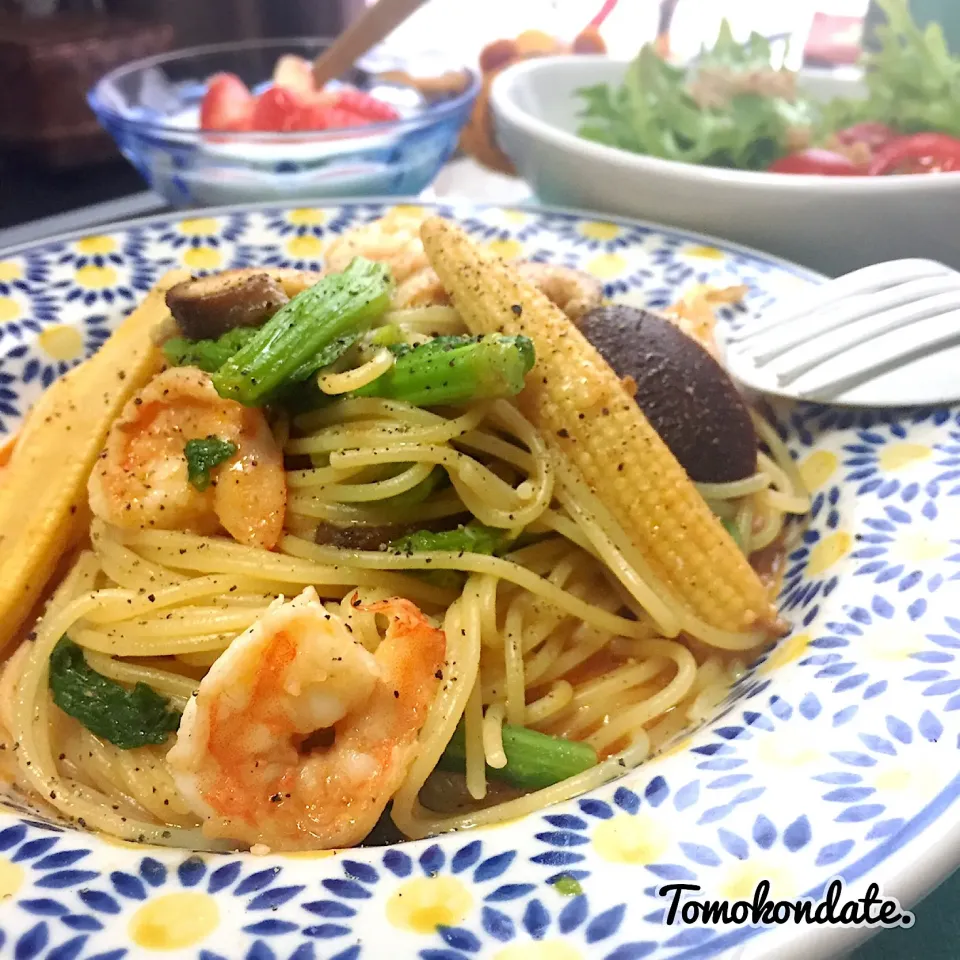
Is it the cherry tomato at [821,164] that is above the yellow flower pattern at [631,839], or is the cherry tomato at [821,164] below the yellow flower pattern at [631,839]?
above

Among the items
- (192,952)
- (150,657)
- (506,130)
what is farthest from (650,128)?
(192,952)

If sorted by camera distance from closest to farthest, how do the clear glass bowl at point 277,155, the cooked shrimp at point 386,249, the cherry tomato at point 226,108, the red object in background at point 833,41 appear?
the cooked shrimp at point 386,249 → the clear glass bowl at point 277,155 → the cherry tomato at point 226,108 → the red object in background at point 833,41

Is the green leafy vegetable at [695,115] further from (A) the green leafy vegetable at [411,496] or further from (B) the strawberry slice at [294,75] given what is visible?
(A) the green leafy vegetable at [411,496]

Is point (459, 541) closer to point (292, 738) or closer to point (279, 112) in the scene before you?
point (292, 738)

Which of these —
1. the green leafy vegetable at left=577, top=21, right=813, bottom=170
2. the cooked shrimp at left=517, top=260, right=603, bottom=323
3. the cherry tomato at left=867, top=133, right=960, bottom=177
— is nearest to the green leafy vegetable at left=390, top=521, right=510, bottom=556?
the cooked shrimp at left=517, top=260, right=603, bottom=323

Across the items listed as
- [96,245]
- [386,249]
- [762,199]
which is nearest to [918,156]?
[762,199]

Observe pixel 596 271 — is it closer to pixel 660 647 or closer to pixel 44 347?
pixel 660 647

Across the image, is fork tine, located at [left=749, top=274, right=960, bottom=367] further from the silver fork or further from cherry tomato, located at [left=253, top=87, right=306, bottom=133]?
cherry tomato, located at [left=253, top=87, right=306, bottom=133]

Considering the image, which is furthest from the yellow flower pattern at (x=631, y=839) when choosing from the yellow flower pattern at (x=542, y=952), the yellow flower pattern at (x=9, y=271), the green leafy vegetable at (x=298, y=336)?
the yellow flower pattern at (x=9, y=271)
